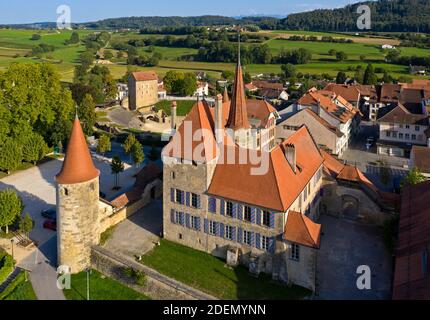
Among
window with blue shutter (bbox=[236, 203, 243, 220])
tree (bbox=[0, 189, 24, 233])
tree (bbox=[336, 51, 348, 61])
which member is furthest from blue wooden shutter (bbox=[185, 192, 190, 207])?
tree (bbox=[336, 51, 348, 61])

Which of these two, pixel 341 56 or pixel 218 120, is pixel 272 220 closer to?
pixel 218 120

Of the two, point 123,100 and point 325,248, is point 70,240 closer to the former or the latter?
point 325,248

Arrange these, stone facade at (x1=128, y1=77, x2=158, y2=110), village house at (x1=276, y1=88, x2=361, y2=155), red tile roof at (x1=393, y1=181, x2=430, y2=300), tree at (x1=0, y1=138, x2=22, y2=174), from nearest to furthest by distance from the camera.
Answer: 1. red tile roof at (x1=393, y1=181, x2=430, y2=300)
2. tree at (x1=0, y1=138, x2=22, y2=174)
3. village house at (x1=276, y1=88, x2=361, y2=155)
4. stone facade at (x1=128, y1=77, x2=158, y2=110)

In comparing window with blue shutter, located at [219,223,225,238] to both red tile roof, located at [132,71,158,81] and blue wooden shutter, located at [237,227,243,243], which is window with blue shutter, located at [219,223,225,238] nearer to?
blue wooden shutter, located at [237,227,243,243]

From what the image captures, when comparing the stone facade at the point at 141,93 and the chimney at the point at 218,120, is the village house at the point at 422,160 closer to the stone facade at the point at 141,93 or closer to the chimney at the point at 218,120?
the chimney at the point at 218,120

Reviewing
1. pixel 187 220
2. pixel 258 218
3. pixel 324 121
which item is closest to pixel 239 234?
pixel 258 218

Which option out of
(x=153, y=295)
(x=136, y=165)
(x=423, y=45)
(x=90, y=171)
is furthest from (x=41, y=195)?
(x=423, y=45)
